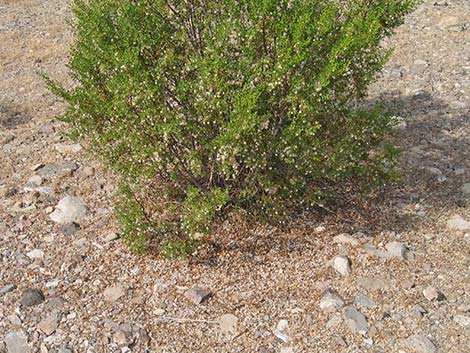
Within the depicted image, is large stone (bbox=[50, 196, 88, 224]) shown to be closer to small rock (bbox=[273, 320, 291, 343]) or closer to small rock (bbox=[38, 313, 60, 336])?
small rock (bbox=[38, 313, 60, 336])

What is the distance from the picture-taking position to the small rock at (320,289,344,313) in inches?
173

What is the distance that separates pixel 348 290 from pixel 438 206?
4.77 feet

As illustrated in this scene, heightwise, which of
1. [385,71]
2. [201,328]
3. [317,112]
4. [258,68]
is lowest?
[385,71]

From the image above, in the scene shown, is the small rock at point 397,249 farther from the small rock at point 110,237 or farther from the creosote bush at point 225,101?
the small rock at point 110,237

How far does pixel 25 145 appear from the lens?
6.79 m

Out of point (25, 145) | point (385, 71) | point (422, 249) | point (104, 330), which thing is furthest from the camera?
point (385, 71)

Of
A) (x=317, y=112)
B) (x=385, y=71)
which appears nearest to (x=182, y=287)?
(x=317, y=112)

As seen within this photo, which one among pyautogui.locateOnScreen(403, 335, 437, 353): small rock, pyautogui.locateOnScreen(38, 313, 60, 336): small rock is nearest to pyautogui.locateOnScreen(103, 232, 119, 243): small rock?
pyautogui.locateOnScreen(38, 313, 60, 336): small rock

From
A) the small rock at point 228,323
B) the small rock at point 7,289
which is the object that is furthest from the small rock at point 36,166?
the small rock at point 228,323

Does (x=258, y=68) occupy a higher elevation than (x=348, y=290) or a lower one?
higher

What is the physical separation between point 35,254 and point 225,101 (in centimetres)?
201

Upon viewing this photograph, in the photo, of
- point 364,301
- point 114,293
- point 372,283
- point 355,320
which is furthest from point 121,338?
point 372,283

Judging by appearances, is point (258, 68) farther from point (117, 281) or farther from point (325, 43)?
point (117, 281)

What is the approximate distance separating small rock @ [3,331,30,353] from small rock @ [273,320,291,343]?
163 cm
